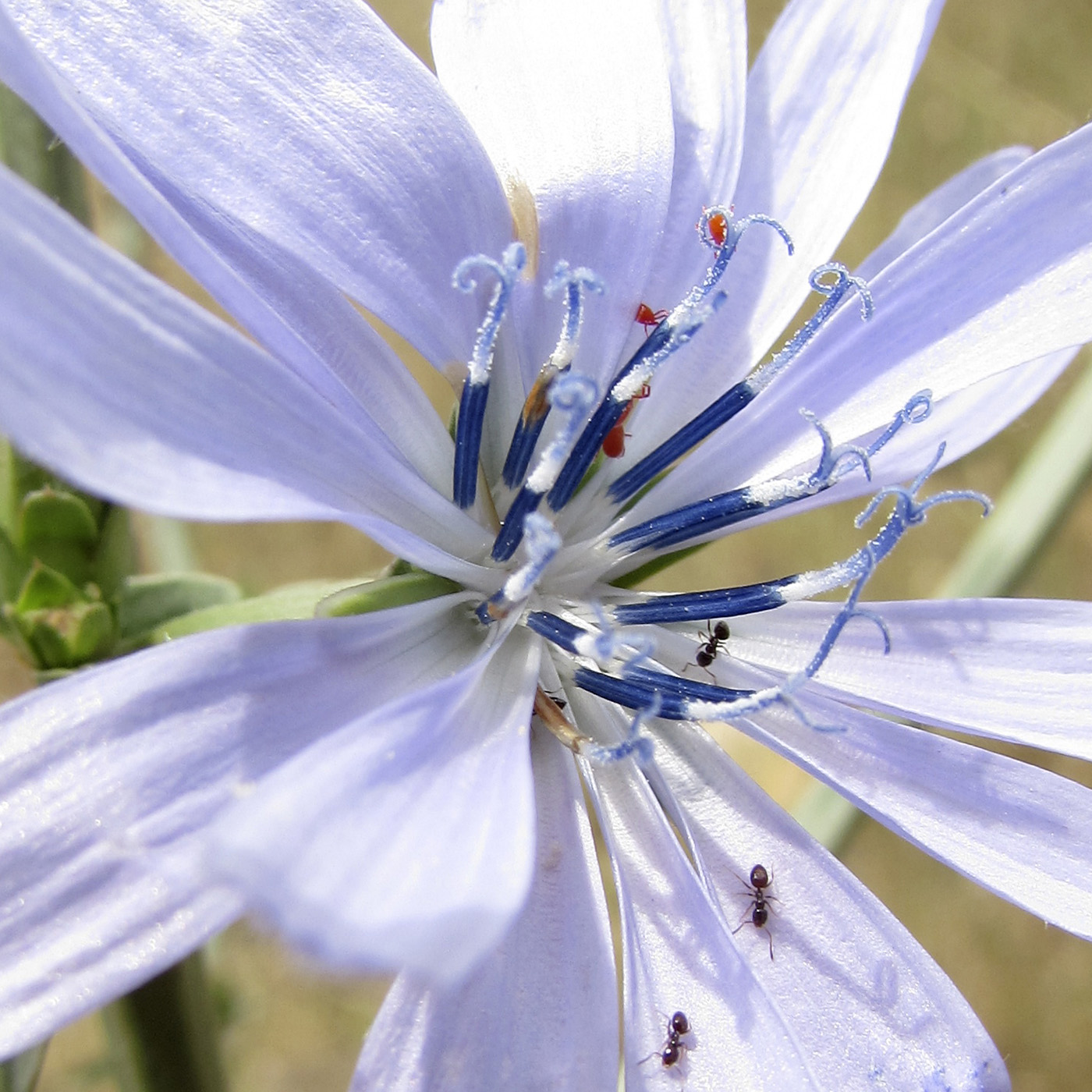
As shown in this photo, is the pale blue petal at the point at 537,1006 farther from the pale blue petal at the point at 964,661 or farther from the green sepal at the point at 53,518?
the green sepal at the point at 53,518

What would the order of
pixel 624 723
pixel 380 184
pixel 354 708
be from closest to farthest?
pixel 354 708, pixel 380 184, pixel 624 723

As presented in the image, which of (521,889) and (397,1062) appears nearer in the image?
(521,889)

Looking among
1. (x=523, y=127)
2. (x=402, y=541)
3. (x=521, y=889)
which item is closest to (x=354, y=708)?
(x=402, y=541)

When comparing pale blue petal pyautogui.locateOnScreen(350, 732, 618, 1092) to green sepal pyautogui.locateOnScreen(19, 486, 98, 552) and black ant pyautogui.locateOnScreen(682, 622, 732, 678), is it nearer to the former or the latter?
black ant pyautogui.locateOnScreen(682, 622, 732, 678)

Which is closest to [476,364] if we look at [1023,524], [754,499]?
[754,499]

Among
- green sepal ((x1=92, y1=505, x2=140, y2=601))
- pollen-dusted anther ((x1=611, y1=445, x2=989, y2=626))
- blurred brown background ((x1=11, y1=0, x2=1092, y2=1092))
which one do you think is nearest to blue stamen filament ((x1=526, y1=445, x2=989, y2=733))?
pollen-dusted anther ((x1=611, y1=445, x2=989, y2=626))

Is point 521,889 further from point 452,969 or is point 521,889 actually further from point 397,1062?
point 397,1062

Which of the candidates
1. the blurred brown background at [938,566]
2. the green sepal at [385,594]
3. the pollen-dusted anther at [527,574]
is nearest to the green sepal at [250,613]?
the green sepal at [385,594]
